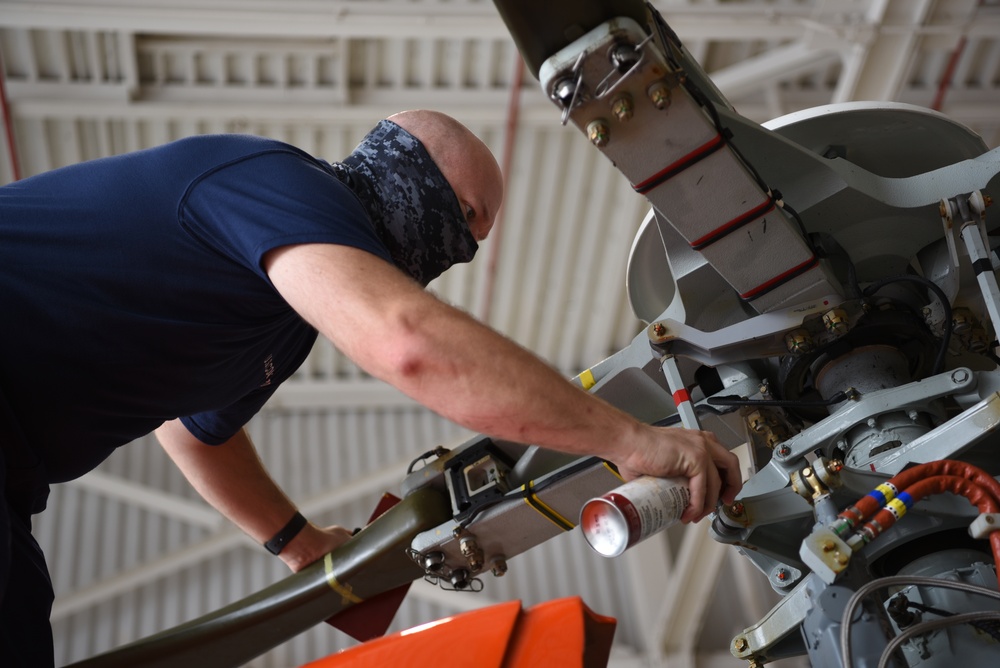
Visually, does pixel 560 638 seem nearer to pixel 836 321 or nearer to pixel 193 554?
pixel 836 321

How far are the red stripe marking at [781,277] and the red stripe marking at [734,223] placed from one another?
0.18m

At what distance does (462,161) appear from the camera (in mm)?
2420

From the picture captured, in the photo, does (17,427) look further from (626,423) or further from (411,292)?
(626,423)

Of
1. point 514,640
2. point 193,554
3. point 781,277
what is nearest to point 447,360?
point 514,640

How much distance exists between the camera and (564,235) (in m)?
8.29

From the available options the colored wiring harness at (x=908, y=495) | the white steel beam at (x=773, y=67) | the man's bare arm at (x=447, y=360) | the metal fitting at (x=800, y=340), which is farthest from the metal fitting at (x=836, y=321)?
the white steel beam at (x=773, y=67)

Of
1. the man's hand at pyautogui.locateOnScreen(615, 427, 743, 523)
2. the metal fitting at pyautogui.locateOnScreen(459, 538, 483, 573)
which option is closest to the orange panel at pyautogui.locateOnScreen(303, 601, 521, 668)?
the man's hand at pyautogui.locateOnScreen(615, 427, 743, 523)

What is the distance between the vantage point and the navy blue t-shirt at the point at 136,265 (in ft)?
6.38

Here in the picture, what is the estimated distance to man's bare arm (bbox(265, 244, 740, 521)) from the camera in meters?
1.75

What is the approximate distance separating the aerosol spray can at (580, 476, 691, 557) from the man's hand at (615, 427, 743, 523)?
0.03 m

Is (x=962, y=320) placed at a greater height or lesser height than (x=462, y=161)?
lesser

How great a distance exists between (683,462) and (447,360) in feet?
1.61

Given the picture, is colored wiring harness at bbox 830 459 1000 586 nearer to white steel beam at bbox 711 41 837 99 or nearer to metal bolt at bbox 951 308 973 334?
metal bolt at bbox 951 308 973 334

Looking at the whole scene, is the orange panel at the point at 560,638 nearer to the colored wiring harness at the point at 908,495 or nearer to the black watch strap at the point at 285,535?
the colored wiring harness at the point at 908,495
